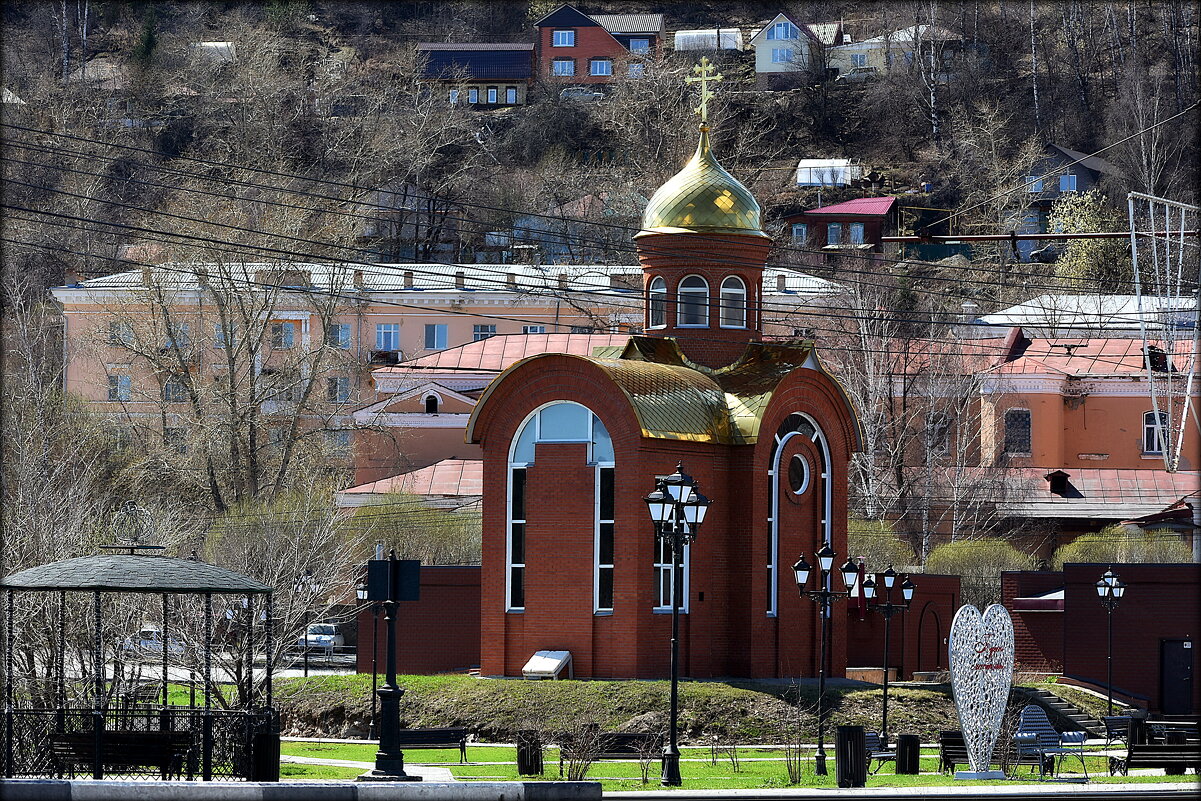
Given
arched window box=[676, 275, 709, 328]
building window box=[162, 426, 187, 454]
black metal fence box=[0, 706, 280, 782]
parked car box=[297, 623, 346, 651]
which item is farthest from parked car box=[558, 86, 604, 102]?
black metal fence box=[0, 706, 280, 782]

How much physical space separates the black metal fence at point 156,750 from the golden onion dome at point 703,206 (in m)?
16.6

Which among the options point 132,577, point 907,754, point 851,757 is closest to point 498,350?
point 907,754

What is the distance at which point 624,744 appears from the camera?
1144 inches

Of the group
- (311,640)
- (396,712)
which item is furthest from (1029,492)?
(396,712)

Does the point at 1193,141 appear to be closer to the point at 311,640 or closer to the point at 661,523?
the point at 311,640

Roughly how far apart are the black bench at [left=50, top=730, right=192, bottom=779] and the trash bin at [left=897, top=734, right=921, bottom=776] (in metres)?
10.4

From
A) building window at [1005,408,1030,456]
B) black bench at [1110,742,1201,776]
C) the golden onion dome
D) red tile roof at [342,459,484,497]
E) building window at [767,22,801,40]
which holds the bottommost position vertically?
black bench at [1110,742,1201,776]

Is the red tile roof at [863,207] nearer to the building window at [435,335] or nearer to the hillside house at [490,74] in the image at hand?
the building window at [435,335]

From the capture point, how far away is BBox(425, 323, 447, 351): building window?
7538 centimetres

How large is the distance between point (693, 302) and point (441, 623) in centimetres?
962

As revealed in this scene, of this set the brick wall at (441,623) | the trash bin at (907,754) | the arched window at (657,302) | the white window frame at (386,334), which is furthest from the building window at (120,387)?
the trash bin at (907,754)

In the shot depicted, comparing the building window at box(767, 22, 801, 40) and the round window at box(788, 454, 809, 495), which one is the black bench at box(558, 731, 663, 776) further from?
the building window at box(767, 22, 801, 40)

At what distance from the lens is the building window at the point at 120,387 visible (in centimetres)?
7031

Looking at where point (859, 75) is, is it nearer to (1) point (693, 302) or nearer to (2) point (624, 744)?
(1) point (693, 302)
